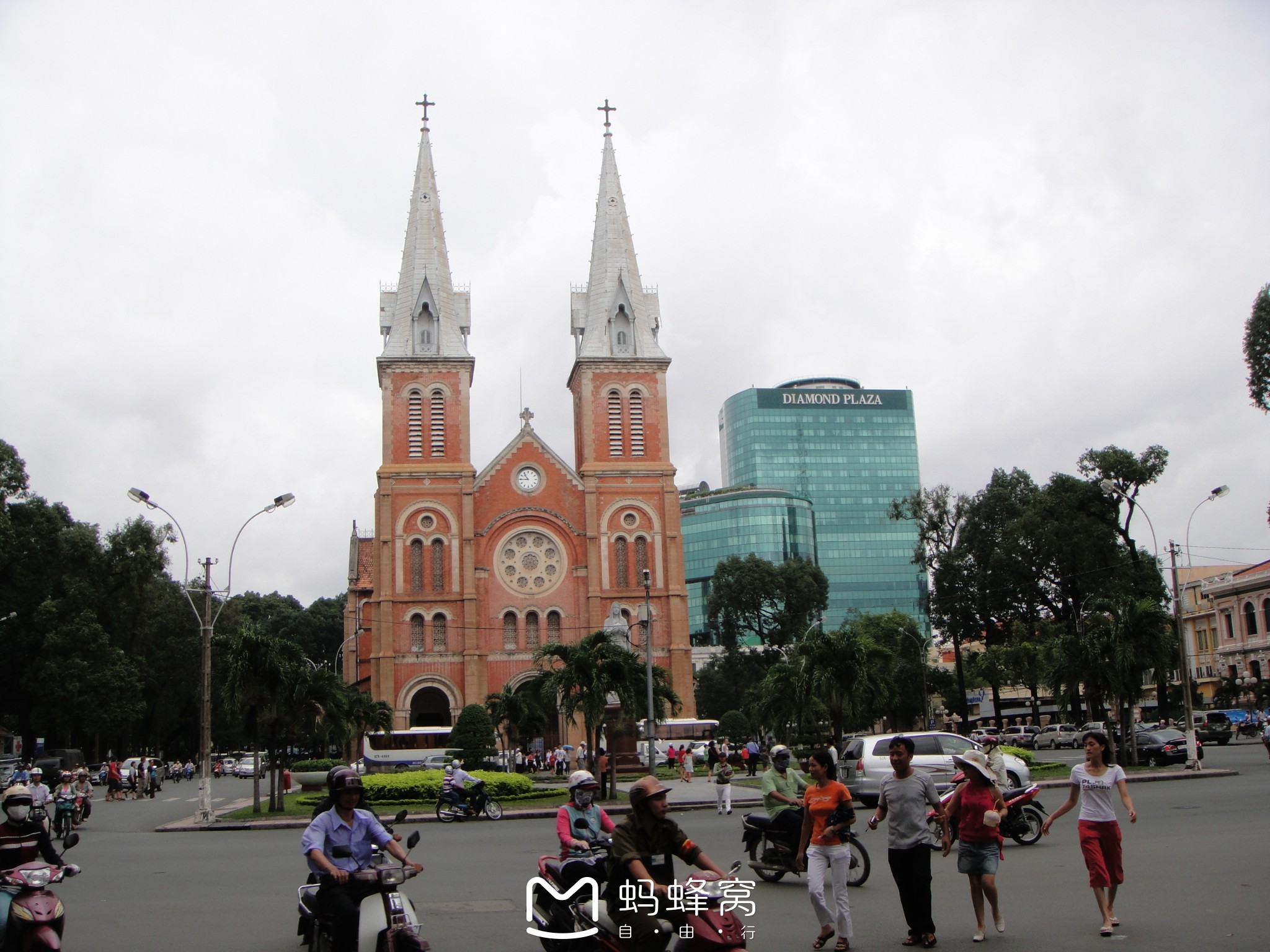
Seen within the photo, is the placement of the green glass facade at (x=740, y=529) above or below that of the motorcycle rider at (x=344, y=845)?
above

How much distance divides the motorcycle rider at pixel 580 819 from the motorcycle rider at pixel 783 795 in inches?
149

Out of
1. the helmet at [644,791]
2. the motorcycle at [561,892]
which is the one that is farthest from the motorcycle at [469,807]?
the helmet at [644,791]

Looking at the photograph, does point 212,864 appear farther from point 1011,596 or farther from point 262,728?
point 1011,596

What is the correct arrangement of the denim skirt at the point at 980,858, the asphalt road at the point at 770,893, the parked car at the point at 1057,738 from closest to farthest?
the denim skirt at the point at 980,858 → the asphalt road at the point at 770,893 → the parked car at the point at 1057,738

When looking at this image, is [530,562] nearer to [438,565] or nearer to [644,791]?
[438,565]

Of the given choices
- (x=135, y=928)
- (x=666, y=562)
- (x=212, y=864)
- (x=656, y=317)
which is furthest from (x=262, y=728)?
(x=656, y=317)

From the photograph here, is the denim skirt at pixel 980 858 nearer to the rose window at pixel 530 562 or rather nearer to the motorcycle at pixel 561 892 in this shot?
the motorcycle at pixel 561 892

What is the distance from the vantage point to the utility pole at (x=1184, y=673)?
102ft

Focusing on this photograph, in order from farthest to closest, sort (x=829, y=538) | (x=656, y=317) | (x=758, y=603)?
(x=829, y=538)
(x=758, y=603)
(x=656, y=317)

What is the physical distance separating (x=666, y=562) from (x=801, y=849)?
48.8m

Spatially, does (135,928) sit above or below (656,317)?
below

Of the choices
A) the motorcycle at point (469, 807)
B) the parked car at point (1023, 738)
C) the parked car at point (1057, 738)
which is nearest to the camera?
the motorcycle at point (469, 807)

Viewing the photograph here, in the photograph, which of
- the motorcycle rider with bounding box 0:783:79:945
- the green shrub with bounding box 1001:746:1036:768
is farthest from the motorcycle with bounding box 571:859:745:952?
the green shrub with bounding box 1001:746:1036:768

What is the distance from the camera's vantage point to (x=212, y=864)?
16750 mm
